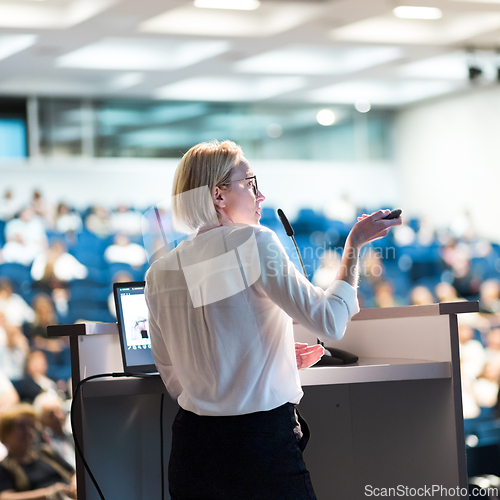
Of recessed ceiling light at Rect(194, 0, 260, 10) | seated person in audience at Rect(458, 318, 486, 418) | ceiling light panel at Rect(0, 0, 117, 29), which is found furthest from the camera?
recessed ceiling light at Rect(194, 0, 260, 10)

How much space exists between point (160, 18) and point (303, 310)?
4754 mm

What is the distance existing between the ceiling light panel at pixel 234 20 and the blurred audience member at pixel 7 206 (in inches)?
80.5

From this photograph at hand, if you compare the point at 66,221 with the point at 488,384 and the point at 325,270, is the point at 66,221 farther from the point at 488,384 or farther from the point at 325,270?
the point at 488,384

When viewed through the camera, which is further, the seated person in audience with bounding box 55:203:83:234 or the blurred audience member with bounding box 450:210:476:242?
the blurred audience member with bounding box 450:210:476:242

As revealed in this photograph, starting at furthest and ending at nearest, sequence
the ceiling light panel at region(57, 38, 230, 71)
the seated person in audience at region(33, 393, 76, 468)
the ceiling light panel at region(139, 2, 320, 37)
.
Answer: the ceiling light panel at region(57, 38, 230, 71) < the ceiling light panel at region(139, 2, 320, 37) < the seated person in audience at region(33, 393, 76, 468)

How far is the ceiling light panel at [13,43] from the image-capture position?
5444mm

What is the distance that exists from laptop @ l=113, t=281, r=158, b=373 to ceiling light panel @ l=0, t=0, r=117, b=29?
3.97 metres

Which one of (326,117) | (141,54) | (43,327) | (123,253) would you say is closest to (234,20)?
(141,54)

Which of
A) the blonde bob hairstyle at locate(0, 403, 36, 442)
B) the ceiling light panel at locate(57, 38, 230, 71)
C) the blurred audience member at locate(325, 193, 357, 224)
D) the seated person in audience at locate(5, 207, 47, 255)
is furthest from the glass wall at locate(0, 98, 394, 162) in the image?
the blonde bob hairstyle at locate(0, 403, 36, 442)

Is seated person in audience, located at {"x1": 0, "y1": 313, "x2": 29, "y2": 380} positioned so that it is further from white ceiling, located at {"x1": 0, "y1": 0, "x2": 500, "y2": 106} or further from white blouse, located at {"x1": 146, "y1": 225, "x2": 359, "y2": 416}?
white blouse, located at {"x1": 146, "y1": 225, "x2": 359, "y2": 416}

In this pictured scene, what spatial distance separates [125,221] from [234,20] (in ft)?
7.03

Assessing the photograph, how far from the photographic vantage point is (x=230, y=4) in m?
5.29

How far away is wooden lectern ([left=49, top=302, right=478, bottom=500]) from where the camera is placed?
1.44 metres

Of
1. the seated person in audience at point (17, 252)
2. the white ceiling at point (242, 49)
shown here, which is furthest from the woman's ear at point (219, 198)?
the seated person in audience at point (17, 252)
